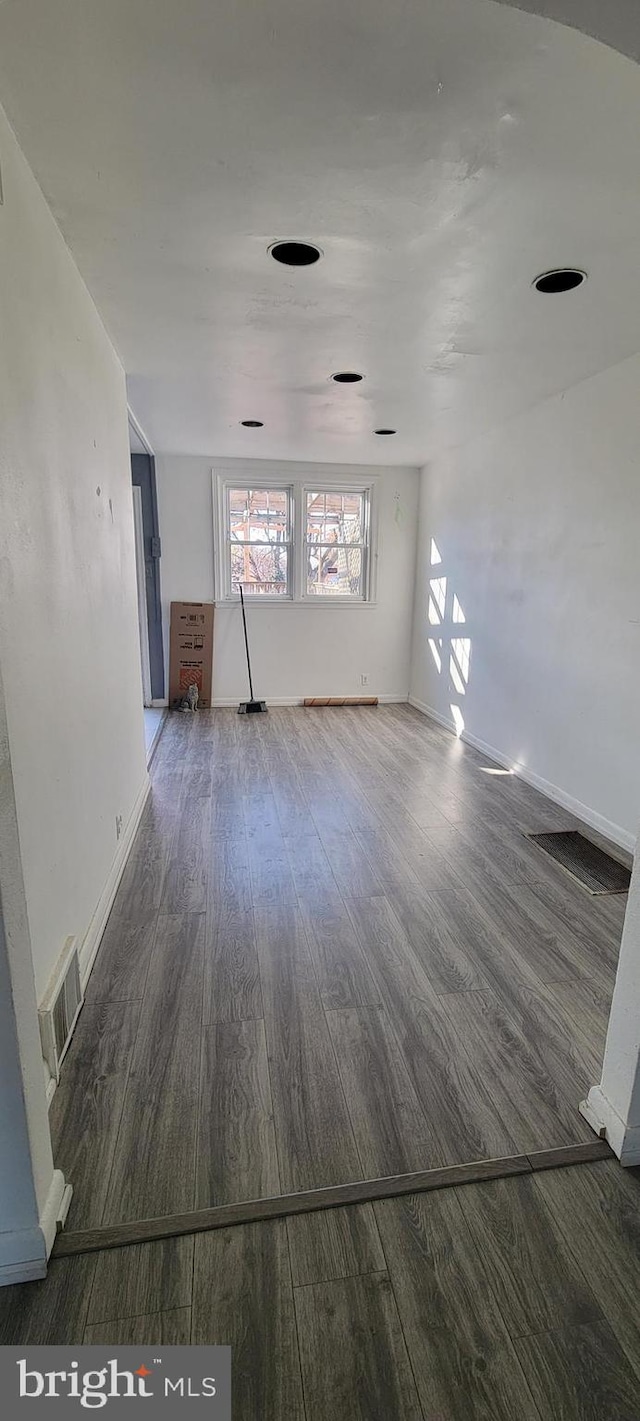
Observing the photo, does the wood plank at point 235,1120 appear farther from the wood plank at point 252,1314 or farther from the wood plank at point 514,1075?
the wood plank at point 514,1075

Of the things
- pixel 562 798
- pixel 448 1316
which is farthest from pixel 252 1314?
pixel 562 798

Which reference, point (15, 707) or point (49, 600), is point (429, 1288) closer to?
point (15, 707)

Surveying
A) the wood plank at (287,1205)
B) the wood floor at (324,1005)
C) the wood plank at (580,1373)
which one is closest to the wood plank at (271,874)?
the wood floor at (324,1005)

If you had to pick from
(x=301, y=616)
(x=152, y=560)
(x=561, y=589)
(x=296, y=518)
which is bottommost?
(x=301, y=616)

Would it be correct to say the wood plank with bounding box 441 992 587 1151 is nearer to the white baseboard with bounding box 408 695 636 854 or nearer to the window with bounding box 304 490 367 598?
the white baseboard with bounding box 408 695 636 854

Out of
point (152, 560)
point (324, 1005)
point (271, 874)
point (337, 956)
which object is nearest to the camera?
point (324, 1005)

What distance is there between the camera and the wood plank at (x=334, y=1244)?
114 cm

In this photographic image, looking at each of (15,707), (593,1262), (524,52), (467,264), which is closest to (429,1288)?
(593,1262)

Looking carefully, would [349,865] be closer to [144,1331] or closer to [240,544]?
[144,1331]

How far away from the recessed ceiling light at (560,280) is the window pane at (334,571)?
373cm

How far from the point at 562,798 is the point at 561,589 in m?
1.22

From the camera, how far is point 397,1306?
109 cm

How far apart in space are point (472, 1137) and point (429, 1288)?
0.34m

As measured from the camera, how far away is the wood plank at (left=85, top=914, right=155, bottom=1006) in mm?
1902
